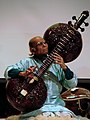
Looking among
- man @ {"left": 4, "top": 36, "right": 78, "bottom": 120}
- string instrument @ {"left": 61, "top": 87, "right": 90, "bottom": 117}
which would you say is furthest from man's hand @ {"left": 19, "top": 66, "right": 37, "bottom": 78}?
string instrument @ {"left": 61, "top": 87, "right": 90, "bottom": 117}

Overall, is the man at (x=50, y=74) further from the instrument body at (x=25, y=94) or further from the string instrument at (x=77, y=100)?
the string instrument at (x=77, y=100)

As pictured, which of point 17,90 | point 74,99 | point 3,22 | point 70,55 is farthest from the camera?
point 3,22

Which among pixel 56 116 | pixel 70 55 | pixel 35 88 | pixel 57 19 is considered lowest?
pixel 56 116

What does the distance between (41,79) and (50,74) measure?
0.13m

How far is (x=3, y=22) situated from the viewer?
2889 millimetres

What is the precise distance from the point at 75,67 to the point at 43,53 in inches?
48.0

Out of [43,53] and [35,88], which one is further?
[43,53]

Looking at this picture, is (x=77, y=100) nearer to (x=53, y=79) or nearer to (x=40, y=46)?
(x=53, y=79)

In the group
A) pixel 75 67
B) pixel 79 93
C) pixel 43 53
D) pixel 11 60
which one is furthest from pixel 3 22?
pixel 43 53

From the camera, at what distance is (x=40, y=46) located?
1.77 m

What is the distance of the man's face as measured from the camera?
5.81 feet

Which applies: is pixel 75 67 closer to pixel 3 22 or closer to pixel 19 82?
pixel 3 22

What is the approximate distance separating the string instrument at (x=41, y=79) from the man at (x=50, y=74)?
0.04 meters

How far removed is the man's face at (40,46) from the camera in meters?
1.77
